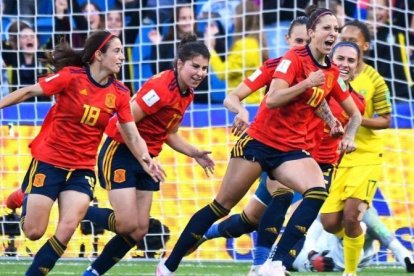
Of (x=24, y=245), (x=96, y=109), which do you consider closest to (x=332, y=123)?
(x=96, y=109)

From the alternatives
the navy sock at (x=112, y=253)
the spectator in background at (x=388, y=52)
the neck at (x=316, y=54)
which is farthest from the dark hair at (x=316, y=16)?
the spectator in background at (x=388, y=52)

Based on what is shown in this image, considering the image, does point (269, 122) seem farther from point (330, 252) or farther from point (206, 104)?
point (206, 104)

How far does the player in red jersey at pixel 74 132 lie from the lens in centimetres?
852

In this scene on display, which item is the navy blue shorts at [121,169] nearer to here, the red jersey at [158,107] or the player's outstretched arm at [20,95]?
the red jersey at [158,107]

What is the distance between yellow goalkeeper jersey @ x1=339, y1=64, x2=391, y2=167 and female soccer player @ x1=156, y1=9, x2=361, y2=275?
1501 mm

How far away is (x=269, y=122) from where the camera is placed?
849 centimetres

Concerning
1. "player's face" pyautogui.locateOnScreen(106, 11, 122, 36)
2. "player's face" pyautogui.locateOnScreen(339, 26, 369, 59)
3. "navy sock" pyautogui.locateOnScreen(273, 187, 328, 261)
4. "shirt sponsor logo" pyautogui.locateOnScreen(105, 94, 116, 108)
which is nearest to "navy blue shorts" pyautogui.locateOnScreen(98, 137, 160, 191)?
"shirt sponsor logo" pyautogui.locateOnScreen(105, 94, 116, 108)

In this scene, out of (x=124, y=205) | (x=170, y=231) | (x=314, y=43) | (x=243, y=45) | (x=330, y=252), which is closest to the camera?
(x=314, y=43)

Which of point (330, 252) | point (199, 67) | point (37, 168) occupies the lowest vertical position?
point (330, 252)

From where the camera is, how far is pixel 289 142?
8438mm

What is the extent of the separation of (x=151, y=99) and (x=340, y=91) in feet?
4.58

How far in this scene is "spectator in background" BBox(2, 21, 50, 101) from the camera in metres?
13.2

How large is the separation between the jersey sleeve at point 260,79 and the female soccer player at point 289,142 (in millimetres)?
228

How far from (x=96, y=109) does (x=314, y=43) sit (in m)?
1.60
